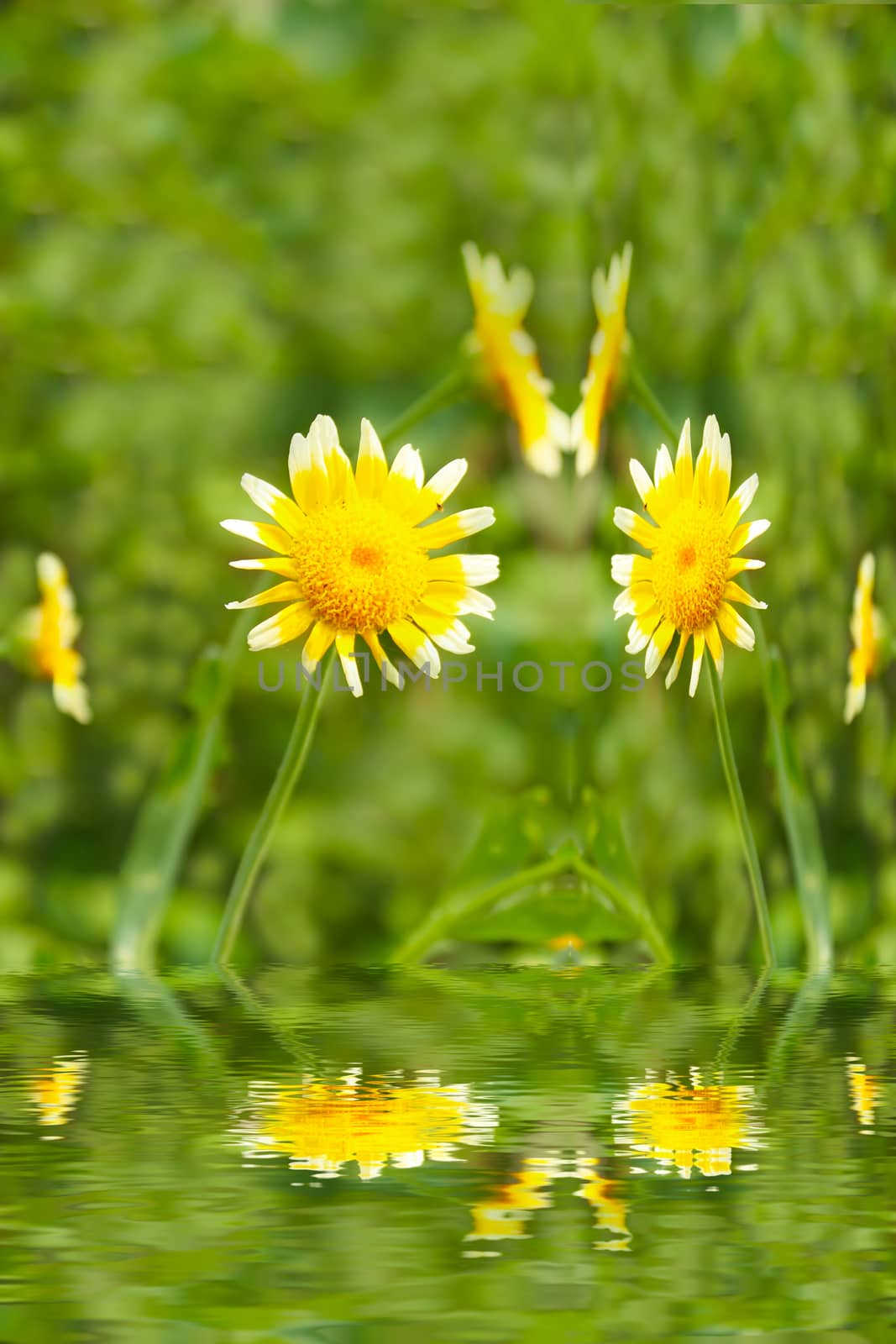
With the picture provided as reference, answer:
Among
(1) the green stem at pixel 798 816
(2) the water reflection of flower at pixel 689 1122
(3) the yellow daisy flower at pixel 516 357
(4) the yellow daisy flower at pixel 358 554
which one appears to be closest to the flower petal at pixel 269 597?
(4) the yellow daisy flower at pixel 358 554

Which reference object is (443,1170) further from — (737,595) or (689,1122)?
(737,595)

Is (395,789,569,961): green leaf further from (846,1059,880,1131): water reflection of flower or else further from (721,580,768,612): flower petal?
(846,1059,880,1131): water reflection of flower

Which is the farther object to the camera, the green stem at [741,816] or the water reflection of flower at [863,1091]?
the green stem at [741,816]

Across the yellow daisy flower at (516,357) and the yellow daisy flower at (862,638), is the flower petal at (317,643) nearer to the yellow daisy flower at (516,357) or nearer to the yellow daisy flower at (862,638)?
the yellow daisy flower at (516,357)

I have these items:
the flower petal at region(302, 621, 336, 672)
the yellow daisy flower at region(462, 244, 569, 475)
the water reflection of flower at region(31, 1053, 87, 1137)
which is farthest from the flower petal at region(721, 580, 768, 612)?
the water reflection of flower at region(31, 1053, 87, 1137)

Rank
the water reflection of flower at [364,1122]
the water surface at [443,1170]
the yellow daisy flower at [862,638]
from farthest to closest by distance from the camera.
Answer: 1. the yellow daisy flower at [862,638]
2. the water reflection of flower at [364,1122]
3. the water surface at [443,1170]

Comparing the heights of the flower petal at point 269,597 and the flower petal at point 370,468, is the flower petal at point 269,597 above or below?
below

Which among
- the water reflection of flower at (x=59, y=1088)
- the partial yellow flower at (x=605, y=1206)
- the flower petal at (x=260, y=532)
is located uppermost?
the flower petal at (x=260, y=532)
